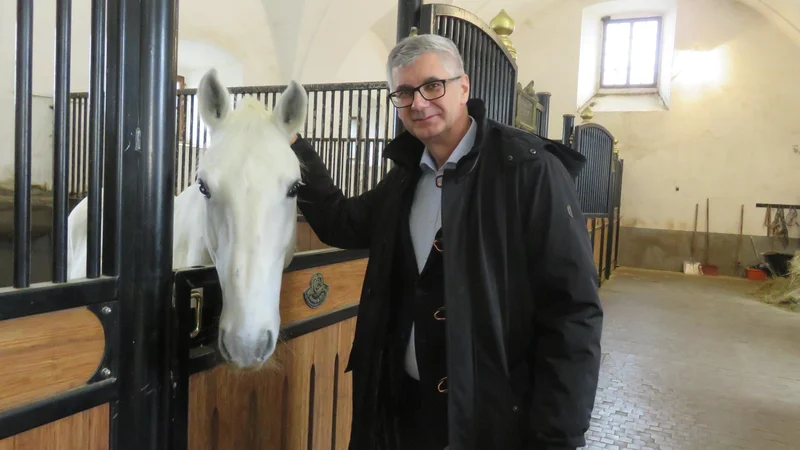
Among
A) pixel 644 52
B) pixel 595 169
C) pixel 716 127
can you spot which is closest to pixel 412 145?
pixel 595 169

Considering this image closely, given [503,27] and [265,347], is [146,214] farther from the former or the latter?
[503,27]

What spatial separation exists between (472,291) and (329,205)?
494 millimetres

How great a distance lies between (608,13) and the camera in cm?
940

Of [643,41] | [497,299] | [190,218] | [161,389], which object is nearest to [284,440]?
[161,389]

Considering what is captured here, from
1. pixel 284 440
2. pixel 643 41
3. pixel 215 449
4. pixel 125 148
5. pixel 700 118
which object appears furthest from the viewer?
pixel 643 41

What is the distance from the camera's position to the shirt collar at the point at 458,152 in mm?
1034

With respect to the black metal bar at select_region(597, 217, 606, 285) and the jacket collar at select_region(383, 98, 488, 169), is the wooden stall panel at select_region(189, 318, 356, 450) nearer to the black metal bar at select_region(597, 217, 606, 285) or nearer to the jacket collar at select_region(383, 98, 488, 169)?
the jacket collar at select_region(383, 98, 488, 169)

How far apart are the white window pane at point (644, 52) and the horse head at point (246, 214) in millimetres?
9629

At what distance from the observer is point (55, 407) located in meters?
0.79

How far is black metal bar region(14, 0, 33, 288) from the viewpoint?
740 millimetres

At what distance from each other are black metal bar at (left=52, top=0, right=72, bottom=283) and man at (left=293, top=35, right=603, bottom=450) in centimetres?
57

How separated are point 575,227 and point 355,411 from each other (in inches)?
24.9

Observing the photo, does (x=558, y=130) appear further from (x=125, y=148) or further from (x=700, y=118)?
(x=125, y=148)

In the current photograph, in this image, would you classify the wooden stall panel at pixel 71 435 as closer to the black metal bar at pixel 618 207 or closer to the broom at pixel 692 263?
the black metal bar at pixel 618 207
